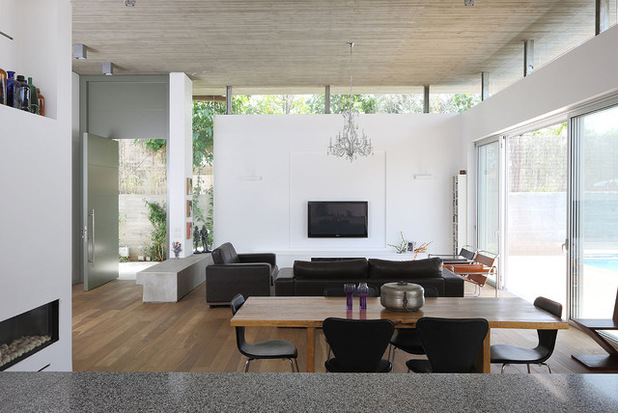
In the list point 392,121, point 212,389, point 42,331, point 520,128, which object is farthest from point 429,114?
point 212,389

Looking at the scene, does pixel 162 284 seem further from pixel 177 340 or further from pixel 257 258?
pixel 177 340

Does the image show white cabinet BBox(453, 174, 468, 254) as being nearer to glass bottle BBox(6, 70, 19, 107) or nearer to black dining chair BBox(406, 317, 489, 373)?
black dining chair BBox(406, 317, 489, 373)

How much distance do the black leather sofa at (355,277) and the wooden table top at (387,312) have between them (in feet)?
4.08

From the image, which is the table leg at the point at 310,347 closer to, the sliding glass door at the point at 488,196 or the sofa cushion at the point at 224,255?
the sofa cushion at the point at 224,255

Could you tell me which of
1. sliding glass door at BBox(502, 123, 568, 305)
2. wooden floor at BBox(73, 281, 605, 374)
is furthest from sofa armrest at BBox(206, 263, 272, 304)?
sliding glass door at BBox(502, 123, 568, 305)

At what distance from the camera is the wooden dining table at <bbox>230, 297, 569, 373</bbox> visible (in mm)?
2963

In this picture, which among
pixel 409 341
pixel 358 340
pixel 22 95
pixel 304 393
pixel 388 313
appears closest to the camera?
pixel 304 393

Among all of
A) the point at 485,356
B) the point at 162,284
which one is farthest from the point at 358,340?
the point at 162,284

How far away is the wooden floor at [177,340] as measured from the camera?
403cm

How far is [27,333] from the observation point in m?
3.19

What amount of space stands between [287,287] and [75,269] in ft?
15.2

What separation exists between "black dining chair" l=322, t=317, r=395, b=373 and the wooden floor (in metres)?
1.14

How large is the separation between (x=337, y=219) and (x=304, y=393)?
766 cm

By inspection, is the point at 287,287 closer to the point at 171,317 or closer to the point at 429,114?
A: the point at 171,317
